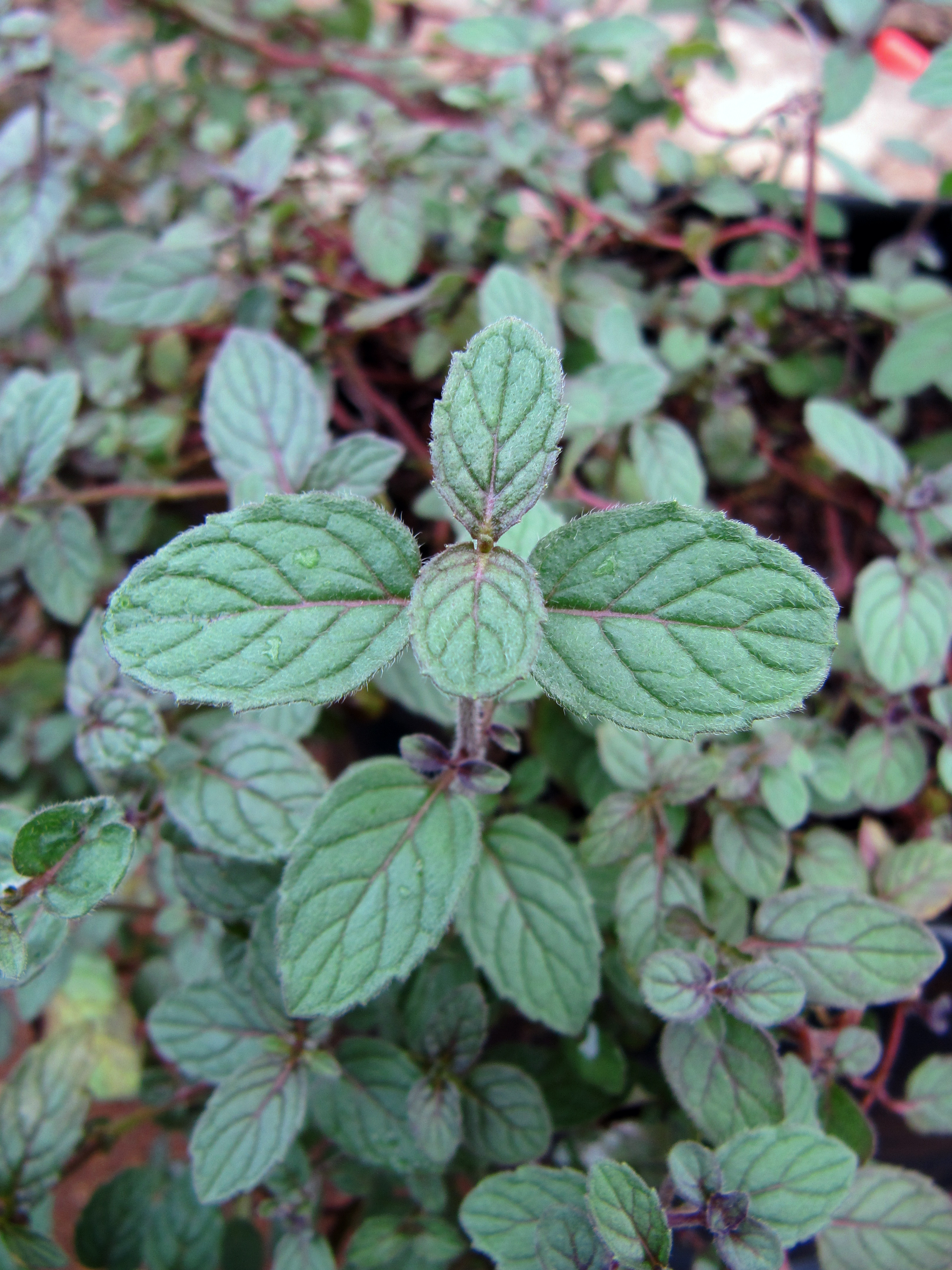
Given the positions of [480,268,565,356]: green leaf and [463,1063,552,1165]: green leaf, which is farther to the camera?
[480,268,565,356]: green leaf

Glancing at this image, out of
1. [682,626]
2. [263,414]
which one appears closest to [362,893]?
[682,626]

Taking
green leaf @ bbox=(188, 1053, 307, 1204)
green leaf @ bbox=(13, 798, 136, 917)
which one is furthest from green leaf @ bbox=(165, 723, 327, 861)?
green leaf @ bbox=(188, 1053, 307, 1204)

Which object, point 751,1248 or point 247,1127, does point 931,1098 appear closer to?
point 751,1248

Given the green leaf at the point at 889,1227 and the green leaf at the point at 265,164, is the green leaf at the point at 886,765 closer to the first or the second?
the green leaf at the point at 889,1227

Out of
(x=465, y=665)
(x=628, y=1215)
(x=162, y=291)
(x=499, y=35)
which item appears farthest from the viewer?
(x=499, y=35)

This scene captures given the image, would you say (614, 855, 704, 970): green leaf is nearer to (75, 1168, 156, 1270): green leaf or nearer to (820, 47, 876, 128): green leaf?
(75, 1168, 156, 1270): green leaf

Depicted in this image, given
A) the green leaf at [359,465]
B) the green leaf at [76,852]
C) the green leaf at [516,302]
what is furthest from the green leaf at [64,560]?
the green leaf at [516,302]
